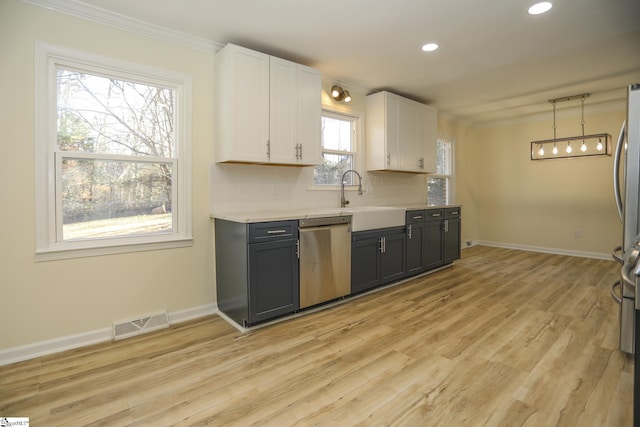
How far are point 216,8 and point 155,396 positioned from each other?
259cm

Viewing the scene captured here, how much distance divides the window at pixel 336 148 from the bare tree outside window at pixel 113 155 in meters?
1.73

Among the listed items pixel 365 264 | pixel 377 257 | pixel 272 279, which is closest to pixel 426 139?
pixel 377 257

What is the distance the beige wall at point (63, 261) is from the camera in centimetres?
216

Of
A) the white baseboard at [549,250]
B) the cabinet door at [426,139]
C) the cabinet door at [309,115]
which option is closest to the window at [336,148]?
the cabinet door at [309,115]

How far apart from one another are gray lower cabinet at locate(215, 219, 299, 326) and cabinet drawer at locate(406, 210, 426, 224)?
1.71 metres

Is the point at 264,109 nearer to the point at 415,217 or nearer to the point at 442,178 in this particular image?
the point at 415,217

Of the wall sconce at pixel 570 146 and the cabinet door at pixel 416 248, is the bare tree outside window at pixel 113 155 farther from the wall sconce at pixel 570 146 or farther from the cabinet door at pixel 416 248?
the wall sconce at pixel 570 146

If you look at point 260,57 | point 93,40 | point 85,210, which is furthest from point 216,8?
point 85,210

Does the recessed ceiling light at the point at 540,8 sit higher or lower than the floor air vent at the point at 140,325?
higher

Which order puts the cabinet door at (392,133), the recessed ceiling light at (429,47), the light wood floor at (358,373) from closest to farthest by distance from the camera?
the light wood floor at (358,373) → the recessed ceiling light at (429,47) → the cabinet door at (392,133)

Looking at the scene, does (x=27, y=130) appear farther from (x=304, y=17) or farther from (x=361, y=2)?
(x=361, y=2)

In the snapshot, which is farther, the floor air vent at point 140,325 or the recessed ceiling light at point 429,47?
the recessed ceiling light at point 429,47

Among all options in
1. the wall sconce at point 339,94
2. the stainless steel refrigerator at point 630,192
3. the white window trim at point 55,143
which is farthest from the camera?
the wall sconce at point 339,94

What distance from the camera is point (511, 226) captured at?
20.1 ft
